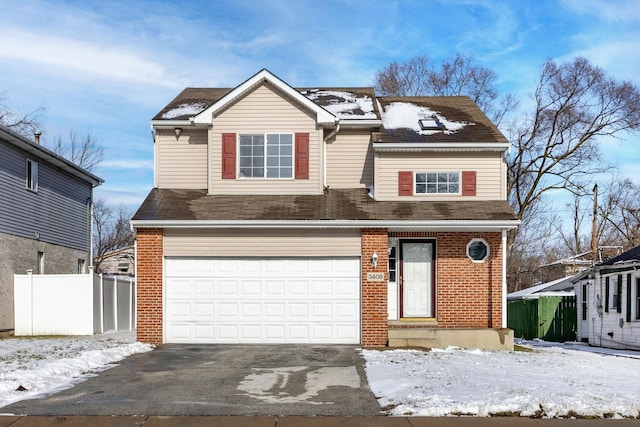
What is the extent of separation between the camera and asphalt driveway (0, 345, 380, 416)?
9.13 meters

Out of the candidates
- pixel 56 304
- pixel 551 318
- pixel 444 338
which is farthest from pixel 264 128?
pixel 551 318

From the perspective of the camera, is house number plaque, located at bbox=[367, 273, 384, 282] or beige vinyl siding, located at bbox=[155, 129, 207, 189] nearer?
house number plaque, located at bbox=[367, 273, 384, 282]

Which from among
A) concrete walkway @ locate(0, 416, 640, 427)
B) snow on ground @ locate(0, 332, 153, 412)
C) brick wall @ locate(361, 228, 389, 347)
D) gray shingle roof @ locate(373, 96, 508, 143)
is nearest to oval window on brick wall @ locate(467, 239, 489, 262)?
brick wall @ locate(361, 228, 389, 347)

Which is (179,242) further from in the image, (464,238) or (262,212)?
(464,238)

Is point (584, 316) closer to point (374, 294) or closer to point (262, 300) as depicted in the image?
point (374, 294)

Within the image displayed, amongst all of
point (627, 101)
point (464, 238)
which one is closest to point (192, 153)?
point (464, 238)

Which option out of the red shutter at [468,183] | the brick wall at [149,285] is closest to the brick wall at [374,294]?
the red shutter at [468,183]

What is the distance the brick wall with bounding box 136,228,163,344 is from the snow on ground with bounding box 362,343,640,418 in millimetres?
5400

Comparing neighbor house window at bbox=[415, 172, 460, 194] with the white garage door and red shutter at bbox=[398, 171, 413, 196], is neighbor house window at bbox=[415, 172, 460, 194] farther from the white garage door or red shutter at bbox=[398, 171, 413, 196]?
the white garage door

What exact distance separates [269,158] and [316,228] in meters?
2.77

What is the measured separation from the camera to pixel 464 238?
58.2 feet

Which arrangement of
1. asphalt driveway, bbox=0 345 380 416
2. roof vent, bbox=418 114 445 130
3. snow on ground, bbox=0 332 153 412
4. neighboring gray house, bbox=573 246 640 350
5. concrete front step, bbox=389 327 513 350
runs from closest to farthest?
asphalt driveway, bbox=0 345 380 416 → snow on ground, bbox=0 332 153 412 → concrete front step, bbox=389 327 513 350 → roof vent, bbox=418 114 445 130 → neighboring gray house, bbox=573 246 640 350

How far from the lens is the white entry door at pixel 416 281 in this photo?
58.9 feet

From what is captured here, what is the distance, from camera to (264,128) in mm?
18859
